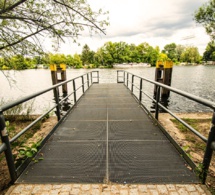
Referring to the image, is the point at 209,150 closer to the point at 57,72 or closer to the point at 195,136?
the point at 195,136

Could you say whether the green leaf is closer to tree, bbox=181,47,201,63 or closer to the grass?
the grass

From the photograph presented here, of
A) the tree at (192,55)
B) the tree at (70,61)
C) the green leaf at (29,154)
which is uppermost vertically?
the tree at (192,55)

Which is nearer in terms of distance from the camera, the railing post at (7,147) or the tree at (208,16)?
the railing post at (7,147)

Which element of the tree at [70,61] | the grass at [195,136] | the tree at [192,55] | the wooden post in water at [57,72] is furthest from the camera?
the tree at [192,55]

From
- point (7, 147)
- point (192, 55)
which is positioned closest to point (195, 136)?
point (7, 147)

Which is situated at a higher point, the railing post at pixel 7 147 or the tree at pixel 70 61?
the tree at pixel 70 61

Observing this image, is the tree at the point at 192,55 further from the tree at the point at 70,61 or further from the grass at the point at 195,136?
the grass at the point at 195,136

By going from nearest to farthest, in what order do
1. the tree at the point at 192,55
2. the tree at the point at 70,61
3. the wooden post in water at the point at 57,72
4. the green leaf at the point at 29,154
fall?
1. the green leaf at the point at 29,154
2. the wooden post in water at the point at 57,72
3. the tree at the point at 70,61
4. the tree at the point at 192,55

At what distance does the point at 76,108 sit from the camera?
519cm

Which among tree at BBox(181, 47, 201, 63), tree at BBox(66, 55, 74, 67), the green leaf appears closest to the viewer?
the green leaf

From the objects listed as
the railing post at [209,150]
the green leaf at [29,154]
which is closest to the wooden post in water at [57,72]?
the green leaf at [29,154]

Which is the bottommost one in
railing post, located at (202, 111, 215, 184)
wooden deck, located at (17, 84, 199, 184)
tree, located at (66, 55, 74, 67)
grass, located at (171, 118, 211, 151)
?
grass, located at (171, 118, 211, 151)

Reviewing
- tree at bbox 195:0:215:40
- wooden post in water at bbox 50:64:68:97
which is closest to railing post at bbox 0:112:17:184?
wooden post in water at bbox 50:64:68:97

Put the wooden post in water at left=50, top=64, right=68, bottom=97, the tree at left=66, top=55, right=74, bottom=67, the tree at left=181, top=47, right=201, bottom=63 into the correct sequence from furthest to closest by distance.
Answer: the tree at left=181, top=47, right=201, bottom=63, the tree at left=66, top=55, right=74, bottom=67, the wooden post in water at left=50, top=64, right=68, bottom=97
